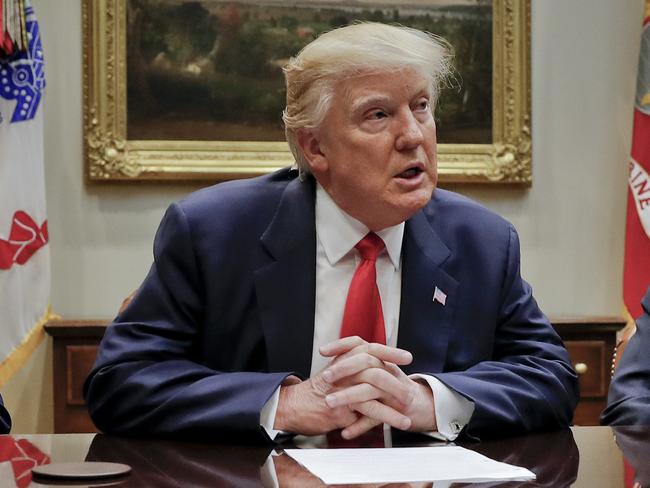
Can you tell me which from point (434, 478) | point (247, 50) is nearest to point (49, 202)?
point (247, 50)

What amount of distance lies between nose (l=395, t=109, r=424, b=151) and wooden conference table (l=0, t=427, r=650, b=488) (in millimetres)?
666

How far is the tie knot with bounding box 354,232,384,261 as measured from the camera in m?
2.46

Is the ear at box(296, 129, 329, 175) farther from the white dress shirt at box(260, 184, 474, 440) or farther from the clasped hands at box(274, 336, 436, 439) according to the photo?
the clasped hands at box(274, 336, 436, 439)

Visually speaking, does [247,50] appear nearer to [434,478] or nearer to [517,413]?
[517,413]

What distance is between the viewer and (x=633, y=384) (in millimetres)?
2299

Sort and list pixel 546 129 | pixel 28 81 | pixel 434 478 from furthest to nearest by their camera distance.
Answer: pixel 546 129
pixel 28 81
pixel 434 478

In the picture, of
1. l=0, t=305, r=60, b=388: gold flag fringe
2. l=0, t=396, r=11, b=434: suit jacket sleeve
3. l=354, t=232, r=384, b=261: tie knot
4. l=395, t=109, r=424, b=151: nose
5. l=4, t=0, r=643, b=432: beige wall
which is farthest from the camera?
l=4, t=0, r=643, b=432: beige wall

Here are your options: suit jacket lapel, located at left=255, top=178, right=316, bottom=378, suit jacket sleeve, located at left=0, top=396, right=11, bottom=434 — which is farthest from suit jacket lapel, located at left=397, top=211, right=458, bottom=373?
suit jacket sleeve, located at left=0, top=396, right=11, bottom=434

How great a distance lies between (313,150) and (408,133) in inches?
11.8

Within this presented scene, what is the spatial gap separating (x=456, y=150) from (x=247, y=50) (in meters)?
1.11

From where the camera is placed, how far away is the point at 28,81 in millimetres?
4301

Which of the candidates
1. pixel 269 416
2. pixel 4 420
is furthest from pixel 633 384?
pixel 4 420

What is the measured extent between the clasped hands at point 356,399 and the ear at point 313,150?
0.59 m

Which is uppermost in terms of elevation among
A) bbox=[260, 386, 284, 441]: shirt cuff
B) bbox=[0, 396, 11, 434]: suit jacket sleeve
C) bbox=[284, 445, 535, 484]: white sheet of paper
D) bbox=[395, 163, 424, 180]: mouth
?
bbox=[395, 163, 424, 180]: mouth
